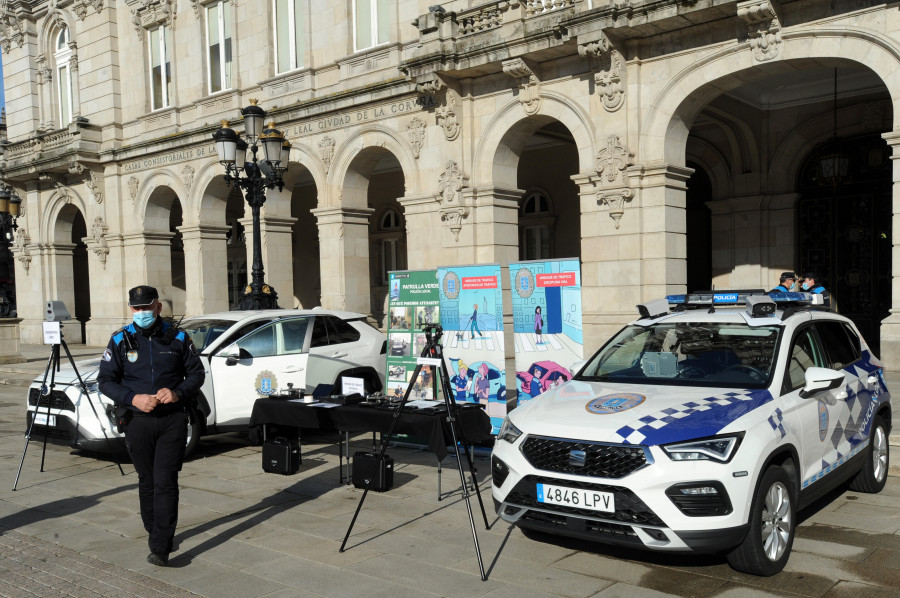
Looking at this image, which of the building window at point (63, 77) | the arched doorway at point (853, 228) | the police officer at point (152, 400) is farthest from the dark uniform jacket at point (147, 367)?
the building window at point (63, 77)

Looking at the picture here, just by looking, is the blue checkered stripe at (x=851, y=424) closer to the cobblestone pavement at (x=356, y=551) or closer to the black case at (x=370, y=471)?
the cobblestone pavement at (x=356, y=551)

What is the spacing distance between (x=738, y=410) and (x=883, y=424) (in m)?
2.95

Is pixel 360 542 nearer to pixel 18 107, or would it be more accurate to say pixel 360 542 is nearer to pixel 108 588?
pixel 108 588

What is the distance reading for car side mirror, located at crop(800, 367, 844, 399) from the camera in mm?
5316

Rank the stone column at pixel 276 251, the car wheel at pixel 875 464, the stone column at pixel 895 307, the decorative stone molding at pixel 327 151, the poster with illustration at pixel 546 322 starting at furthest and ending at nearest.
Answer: the stone column at pixel 276 251, the decorative stone molding at pixel 327 151, the stone column at pixel 895 307, the poster with illustration at pixel 546 322, the car wheel at pixel 875 464

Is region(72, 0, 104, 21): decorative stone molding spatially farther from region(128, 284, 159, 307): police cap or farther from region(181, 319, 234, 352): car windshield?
region(128, 284, 159, 307): police cap

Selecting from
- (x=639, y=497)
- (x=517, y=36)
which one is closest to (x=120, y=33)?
(x=517, y=36)

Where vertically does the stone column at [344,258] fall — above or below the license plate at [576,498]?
above

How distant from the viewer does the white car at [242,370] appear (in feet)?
28.6

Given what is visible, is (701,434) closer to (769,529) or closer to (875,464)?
(769,529)

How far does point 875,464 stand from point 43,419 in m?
Result: 8.74

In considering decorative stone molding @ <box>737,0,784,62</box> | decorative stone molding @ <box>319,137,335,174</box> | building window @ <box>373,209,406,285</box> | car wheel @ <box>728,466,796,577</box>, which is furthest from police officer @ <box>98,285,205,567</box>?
building window @ <box>373,209,406,285</box>

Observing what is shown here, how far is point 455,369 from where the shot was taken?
8992 mm

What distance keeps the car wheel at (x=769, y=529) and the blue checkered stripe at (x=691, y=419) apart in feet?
1.44
